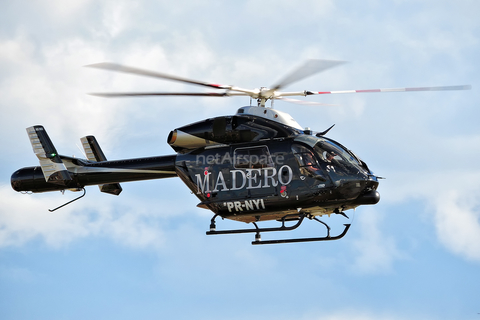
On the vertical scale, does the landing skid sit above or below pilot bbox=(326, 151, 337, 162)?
below

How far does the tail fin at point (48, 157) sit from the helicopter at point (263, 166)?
2.81 m

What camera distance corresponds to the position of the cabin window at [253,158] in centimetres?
1777

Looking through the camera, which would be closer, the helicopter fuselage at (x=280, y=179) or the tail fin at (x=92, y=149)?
the helicopter fuselage at (x=280, y=179)

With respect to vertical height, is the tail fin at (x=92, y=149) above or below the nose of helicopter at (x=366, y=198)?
above

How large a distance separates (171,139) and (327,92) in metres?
4.37

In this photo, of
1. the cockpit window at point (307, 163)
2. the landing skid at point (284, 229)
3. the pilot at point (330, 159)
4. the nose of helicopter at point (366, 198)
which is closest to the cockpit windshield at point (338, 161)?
the pilot at point (330, 159)

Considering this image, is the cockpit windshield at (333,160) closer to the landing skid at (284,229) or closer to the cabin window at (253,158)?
the cabin window at (253,158)

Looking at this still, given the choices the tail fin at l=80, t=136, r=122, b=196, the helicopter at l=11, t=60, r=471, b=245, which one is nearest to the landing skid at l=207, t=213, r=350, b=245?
the helicopter at l=11, t=60, r=471, b=245

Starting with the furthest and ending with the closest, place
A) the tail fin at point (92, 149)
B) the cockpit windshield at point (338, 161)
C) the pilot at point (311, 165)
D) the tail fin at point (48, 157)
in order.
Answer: the tail fin at point (92, 149), the tail fin at point (48, 157), the pilot at point (311, 165), the cockpit windshield at point (338, 161)

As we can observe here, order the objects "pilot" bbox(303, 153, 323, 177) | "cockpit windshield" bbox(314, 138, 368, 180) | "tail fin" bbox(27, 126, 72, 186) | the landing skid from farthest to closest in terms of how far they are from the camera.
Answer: "tail fin" bbox(27, 126, 72, 186), the landing skid, "pilot" bbox(303, 153, 323, 177), "cockpit windshield" bbox(314, 138, 368, 180)

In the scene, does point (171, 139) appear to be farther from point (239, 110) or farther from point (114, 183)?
point (114, 183)

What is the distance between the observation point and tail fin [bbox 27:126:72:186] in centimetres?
2075

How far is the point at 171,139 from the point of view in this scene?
62.1ft

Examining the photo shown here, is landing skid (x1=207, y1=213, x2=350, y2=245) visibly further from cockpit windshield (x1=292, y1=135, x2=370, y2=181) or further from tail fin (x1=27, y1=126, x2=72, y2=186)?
tail fin (x1=27, y1=126, x2=72, y2=186)
